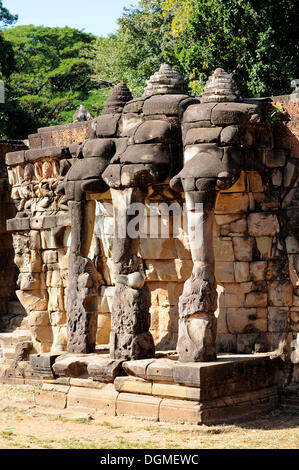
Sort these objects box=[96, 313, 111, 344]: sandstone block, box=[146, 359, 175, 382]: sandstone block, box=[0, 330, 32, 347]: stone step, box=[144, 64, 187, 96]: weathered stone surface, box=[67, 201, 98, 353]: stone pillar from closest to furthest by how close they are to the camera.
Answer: box=[146, 359, 175, 382]: sandstone block < box=[144, 64, 187, 96]: weathered stone surface < box=[67, 201, 98, 353]: stone pillar < box=[96, 313, 111, 344]: sandstone block < box=[0, 330, 32, 347]: stone step

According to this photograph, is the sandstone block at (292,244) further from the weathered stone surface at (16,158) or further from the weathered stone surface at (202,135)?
the weathered stone surface at (16,158)

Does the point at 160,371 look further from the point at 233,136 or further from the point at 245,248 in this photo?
the point at 233,136

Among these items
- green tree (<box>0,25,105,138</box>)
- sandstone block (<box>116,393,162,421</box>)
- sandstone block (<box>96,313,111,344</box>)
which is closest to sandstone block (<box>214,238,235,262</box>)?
sandstone block (<box>116,393,162,421</box>)

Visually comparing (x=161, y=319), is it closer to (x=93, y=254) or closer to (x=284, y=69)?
(x=93, y=254)

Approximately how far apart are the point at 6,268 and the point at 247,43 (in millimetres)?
6489

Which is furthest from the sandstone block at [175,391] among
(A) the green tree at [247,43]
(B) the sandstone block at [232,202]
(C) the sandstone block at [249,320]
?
(A) the green tree at [247,43]

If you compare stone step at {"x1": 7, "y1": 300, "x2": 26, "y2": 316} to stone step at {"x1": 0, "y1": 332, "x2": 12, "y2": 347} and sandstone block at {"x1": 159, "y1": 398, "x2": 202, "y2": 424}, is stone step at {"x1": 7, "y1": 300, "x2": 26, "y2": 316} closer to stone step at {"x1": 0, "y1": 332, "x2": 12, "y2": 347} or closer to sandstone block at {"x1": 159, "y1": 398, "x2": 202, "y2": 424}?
stone step at {"x1": 0, "y1": 332, "x2": 12, "y2": 347}

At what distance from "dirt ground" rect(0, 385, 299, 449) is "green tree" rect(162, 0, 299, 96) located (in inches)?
345

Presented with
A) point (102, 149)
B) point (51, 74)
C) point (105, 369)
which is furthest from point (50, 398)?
point (51, 74)

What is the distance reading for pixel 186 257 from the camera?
11.7 metres

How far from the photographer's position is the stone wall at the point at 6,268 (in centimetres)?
1631

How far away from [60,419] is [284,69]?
31.1 ft

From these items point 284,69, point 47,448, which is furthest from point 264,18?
point 47,448

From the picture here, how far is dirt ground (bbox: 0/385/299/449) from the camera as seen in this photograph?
945 centimetres
